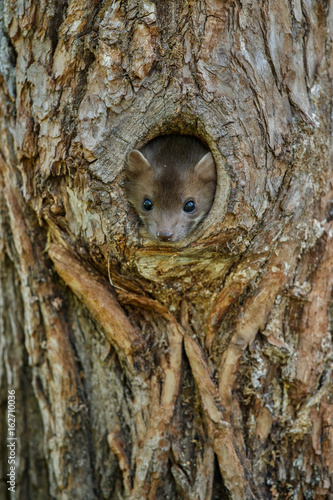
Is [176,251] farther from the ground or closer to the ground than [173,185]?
closer to the ground

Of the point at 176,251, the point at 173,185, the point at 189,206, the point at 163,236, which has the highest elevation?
the point at 173,185

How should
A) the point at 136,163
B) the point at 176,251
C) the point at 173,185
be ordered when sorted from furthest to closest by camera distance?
the point at 173,185
the point at 136,163
the point at 176,251

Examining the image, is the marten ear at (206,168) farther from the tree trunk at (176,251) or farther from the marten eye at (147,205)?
the marten eye at (147,205)

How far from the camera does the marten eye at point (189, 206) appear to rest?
365 centimetres

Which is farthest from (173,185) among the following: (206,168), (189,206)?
(206,168)

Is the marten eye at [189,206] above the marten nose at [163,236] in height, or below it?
above

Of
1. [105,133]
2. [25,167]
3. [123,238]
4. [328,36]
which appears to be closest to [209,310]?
[123,238]

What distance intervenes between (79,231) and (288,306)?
1.54 m

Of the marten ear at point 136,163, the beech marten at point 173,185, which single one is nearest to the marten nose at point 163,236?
the beech marten at point 173,185

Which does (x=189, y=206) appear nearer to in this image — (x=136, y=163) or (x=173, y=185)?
(x=173, y=185)

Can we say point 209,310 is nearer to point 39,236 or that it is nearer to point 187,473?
point 187,473

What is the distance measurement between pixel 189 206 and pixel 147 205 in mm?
328

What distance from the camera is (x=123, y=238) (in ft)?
9.98

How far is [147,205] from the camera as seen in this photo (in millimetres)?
3664
